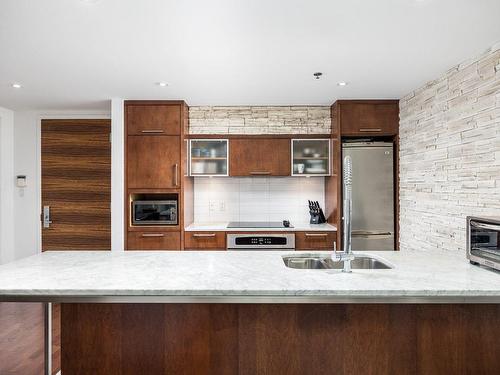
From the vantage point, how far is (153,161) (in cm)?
404

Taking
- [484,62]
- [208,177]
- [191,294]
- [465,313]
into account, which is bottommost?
[465,313]

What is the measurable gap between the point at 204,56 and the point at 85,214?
295 cm

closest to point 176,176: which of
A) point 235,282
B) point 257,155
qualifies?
point 257,155

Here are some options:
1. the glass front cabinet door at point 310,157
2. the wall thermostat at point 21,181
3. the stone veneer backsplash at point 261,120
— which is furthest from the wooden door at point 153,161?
the wall thermostat at point 21,181

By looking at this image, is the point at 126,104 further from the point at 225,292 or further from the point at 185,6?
the point at 225,292

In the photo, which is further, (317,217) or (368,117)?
(317,217)

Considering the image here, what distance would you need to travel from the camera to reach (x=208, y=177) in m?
4.64

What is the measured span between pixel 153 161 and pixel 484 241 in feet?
10.6

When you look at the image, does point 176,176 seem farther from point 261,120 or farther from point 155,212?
point 261,120

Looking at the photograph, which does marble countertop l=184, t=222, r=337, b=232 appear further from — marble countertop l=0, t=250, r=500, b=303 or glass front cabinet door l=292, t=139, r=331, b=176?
marble countertop l=0, t=250, r=500, b=303

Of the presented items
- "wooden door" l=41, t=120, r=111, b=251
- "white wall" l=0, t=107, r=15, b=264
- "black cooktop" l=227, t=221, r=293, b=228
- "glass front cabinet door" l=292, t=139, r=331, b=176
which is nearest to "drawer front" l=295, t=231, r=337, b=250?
"black cooktop" l=227, t=221, r=293, b=228

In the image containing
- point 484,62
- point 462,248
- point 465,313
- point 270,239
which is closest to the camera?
point 465,313

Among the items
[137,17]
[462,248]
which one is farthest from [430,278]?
[137,17]

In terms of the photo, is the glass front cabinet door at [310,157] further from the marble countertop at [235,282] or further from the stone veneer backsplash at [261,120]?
the marble countertop at [235,282]
